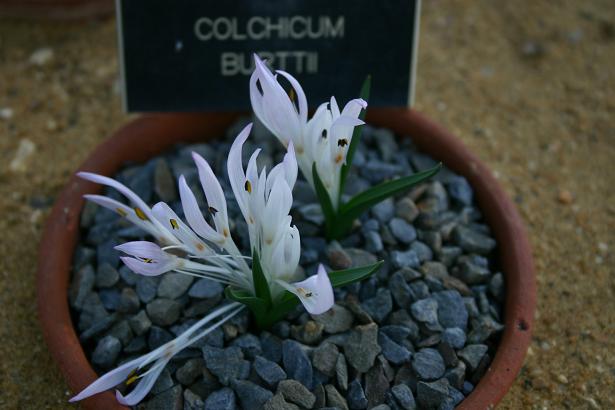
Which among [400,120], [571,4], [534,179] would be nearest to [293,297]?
[400,120]

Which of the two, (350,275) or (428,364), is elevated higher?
(350,275)

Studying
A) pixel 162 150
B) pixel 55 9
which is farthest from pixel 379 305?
pixel 55 9

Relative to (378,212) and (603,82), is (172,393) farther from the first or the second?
(603,82)

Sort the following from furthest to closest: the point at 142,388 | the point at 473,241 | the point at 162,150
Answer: the point at 162,150 → the point at 473,241 → the point at 142,388

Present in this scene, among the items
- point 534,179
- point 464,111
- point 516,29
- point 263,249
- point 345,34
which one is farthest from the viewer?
point 516,29

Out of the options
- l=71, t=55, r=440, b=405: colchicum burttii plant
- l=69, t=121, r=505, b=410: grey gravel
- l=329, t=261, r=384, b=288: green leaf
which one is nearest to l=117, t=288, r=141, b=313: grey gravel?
l=69, t=121, r=505, b=410: grey gravel

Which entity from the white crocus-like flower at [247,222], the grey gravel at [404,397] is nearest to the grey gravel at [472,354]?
the grey gravel at [404,397]

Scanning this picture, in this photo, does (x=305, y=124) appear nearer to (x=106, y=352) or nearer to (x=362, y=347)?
(x=362, y=347)

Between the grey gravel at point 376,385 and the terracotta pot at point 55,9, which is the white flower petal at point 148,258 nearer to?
the grey gravel at point 376,385
